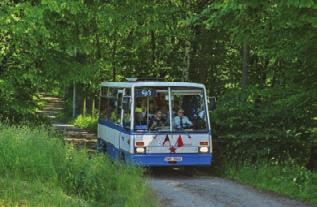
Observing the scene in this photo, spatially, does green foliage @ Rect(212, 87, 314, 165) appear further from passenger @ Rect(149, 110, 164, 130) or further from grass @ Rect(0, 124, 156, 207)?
grass @ Rect(0, 124, 156, 207)

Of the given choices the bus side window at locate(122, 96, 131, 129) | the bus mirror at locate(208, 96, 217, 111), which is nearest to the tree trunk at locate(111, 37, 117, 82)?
the bus side window at locate(122, 96, 131, 129)

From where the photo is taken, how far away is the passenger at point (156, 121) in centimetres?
1693

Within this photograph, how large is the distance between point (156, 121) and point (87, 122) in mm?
19073

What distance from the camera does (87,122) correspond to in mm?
35625

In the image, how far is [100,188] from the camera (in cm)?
1111

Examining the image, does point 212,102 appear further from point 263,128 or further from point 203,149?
point 263,128

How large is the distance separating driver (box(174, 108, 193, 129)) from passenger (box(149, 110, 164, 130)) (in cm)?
41

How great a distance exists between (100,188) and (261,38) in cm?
579

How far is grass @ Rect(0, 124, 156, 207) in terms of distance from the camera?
31.2ft

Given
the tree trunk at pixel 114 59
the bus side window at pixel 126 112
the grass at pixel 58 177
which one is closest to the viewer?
the grass at pixel 58 177

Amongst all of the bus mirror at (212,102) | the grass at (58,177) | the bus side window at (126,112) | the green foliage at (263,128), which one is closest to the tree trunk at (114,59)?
the bus side window at (126,112)

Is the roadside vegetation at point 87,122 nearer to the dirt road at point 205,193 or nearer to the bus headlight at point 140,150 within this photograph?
the dirt road at point 205,193

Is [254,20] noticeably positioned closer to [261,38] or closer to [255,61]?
[261,38]

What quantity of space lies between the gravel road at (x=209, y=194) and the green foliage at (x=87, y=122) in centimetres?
1727
